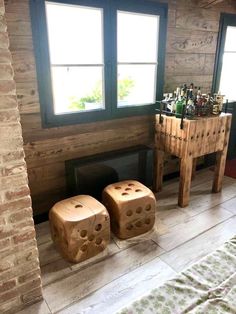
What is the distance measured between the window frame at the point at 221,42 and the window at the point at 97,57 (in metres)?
0.91

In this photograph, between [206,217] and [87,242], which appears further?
[206,217]

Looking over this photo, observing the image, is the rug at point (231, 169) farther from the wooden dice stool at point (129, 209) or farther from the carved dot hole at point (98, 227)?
the carved dot hole at point (98, 227)

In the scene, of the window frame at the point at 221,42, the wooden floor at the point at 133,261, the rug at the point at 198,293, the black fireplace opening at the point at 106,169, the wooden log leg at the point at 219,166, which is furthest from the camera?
the window frame at the point at 221,42

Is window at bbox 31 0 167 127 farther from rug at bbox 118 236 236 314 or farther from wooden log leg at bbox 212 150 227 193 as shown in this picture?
rug at bbox 118 236 236 314

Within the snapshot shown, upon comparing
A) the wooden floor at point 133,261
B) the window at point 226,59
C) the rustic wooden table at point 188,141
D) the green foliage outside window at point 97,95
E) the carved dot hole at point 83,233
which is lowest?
the wooden floor at point 133,261

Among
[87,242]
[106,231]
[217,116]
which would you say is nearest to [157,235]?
[106,231]

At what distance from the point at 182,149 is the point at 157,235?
0.79m

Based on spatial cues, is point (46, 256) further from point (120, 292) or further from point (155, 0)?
point (155, 0)

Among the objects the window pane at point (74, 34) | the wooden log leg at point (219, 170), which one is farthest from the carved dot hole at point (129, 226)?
the window pane at point (74, 34)

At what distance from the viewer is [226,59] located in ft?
11.1

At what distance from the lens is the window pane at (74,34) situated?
2.00 metres

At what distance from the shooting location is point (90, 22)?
2.16m

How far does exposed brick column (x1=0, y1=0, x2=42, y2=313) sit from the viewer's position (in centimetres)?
118

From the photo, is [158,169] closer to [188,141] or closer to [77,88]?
[188,141]
